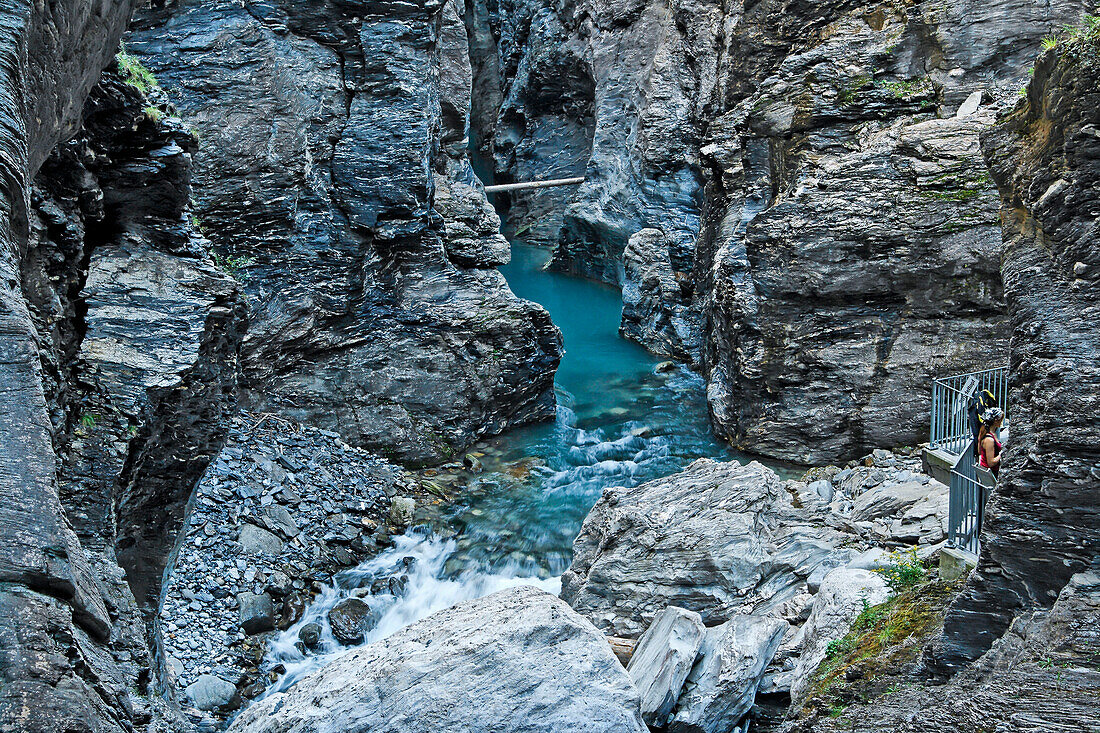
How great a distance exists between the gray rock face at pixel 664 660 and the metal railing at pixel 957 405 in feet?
21.2

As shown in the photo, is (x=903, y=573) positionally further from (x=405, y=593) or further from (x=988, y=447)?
(x=405, y=593)

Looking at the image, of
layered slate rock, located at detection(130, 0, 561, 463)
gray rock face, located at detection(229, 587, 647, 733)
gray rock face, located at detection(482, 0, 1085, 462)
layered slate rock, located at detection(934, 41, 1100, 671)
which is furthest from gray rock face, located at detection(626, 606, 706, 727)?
layered slate rock, located at detection(130, 0, 561, 463)

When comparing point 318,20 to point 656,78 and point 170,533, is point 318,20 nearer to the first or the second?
point 170,533

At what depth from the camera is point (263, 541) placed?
14.7 metres

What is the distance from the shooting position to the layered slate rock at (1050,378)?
6.38 metres

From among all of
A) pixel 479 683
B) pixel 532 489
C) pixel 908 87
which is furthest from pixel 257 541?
pixel 908 87

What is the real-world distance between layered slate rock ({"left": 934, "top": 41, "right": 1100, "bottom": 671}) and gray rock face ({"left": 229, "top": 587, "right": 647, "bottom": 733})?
3211 millimetres

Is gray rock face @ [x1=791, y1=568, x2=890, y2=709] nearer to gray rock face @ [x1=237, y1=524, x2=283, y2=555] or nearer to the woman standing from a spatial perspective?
the woman standing

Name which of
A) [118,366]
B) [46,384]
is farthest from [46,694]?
[118,366]

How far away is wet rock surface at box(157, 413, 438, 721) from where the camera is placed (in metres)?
12.5

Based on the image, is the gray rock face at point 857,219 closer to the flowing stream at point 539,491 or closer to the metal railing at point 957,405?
the metal railing at point 957,405

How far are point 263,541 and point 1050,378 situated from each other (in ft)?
41.2

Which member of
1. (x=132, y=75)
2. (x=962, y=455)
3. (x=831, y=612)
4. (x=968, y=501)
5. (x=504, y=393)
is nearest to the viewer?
(x=132, y=75)

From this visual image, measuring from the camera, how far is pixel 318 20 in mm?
18734
